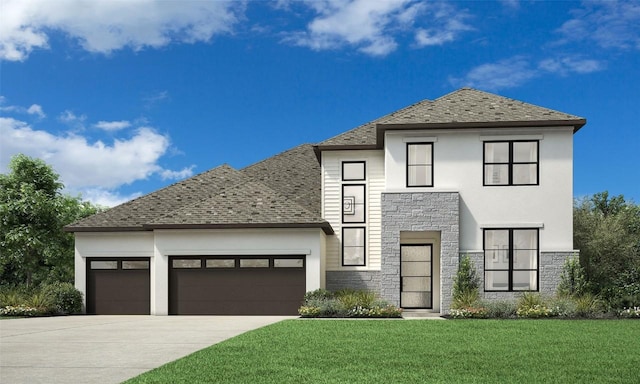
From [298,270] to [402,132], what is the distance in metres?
6.43

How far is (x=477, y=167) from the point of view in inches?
973

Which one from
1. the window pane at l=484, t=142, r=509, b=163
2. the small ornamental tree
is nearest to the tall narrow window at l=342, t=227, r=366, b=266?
the small ornamental tree

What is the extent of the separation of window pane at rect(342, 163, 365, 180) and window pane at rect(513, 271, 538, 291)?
7.10 m

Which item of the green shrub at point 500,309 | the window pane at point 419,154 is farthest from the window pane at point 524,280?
the window pane at point 419,154

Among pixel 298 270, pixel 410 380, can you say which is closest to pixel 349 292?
pixel 298 270

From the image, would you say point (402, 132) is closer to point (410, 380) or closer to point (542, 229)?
point (542, 229)

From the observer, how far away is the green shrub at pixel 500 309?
22125 millimetres

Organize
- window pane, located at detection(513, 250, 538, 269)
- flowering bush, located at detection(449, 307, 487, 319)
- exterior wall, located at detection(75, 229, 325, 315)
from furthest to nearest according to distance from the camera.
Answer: exterior wall, located at detection(75, 229, 325, 315) → window pane, located at detection(513, 250, 538, 269) → flowering bush, located at detection(449, 307, 487, 319)

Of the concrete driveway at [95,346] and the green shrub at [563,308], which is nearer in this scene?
the concrete driveway at [95,346]

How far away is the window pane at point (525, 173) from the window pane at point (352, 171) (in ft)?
19.5

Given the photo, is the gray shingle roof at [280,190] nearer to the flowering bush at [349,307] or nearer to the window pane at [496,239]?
the flowering bush at [349,307]

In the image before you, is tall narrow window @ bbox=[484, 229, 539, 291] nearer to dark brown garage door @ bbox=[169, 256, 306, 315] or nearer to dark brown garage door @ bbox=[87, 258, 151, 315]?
dark brown garage door @ bbox=[169, 256, 306, 315]

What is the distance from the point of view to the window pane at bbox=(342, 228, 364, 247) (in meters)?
26.8

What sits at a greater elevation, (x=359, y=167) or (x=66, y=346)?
(x=359, y=167)
